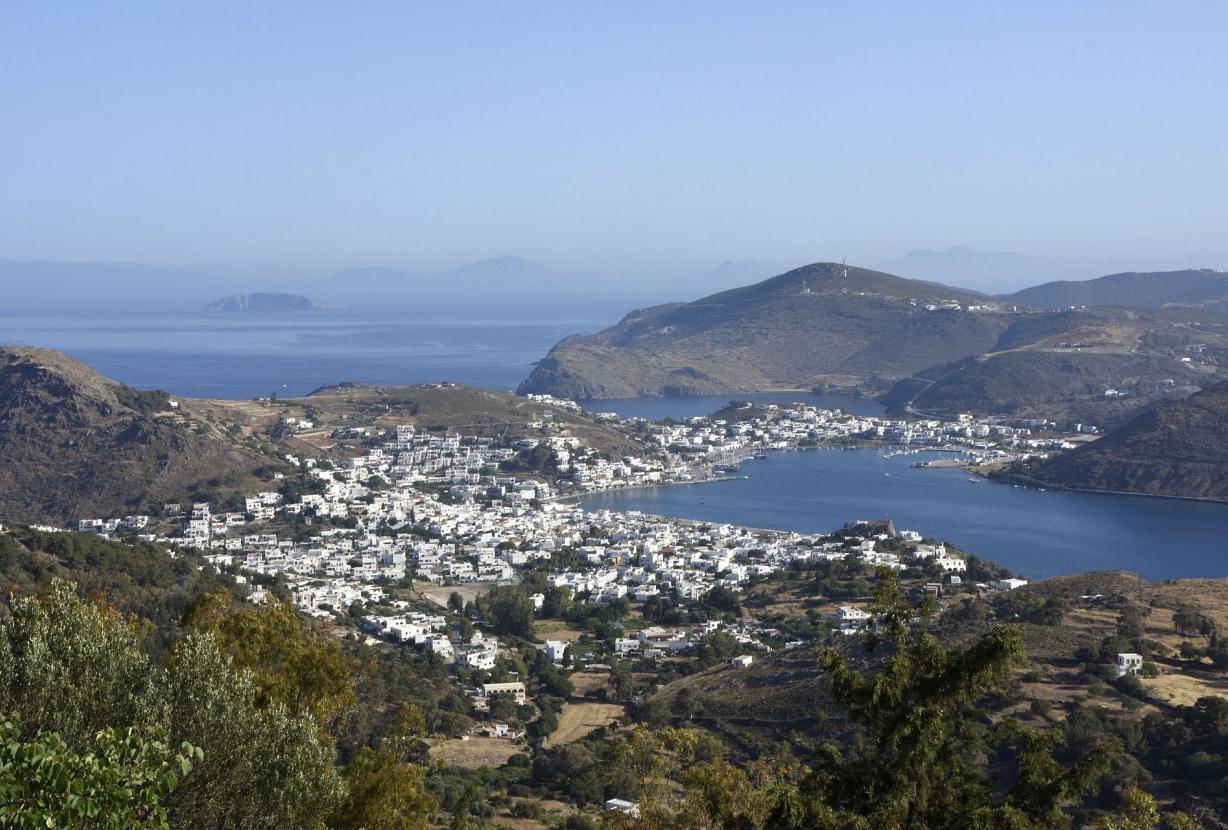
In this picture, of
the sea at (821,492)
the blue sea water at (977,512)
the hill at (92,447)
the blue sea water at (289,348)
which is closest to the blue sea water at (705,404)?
the sea at (821,492)

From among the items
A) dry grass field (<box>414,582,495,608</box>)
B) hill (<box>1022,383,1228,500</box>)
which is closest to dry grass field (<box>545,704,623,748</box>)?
dry grass field (<box>414,582,495,608</box>)

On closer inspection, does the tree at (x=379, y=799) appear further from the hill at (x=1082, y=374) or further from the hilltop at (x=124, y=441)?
the hill at (x=1082, y=374)

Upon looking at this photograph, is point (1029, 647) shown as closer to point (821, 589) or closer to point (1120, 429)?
point (821, 589)

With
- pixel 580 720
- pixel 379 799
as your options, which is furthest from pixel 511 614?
pixel 379 799

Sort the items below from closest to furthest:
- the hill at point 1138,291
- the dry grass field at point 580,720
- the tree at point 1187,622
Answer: the dry grass field at point 580,720
the tree at point 1187,622
the hill at point 1138,291

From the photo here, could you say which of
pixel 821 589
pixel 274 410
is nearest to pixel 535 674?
pixel 821 589

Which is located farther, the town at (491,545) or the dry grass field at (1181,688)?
the town at (491,545)

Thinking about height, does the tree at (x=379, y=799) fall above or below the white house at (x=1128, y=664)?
above
